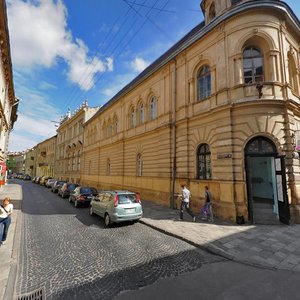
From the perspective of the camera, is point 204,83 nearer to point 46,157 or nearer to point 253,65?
point 253,65

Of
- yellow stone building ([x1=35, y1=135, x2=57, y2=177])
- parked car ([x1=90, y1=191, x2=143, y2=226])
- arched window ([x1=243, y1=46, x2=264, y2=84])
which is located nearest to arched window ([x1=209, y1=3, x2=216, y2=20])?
arched window ([x1=243, y1=46, x2=264, y2=84])

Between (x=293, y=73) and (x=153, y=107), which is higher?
(x=293, y=73)

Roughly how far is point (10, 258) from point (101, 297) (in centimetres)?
353

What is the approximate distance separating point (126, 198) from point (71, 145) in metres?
35.0

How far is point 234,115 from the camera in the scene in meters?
10.9

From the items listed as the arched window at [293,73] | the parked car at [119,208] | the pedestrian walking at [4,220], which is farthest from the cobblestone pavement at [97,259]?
the arched window at [293,73]

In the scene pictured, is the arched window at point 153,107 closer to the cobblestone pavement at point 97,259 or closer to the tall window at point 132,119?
the tall window at point 132,119

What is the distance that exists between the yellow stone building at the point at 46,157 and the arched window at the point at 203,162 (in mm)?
48984

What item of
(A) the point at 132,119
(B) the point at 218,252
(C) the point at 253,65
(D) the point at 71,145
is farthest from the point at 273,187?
(D) the point at 71,145

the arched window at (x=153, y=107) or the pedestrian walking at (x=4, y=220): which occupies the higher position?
the arched window at (x=153, y=107)

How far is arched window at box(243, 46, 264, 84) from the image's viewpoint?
11262mm

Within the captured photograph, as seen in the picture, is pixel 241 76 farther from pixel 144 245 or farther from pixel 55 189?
pixel 55 189

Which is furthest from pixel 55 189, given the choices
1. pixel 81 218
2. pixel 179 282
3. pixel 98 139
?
pixel 179 282

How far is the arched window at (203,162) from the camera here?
40.5 feet
